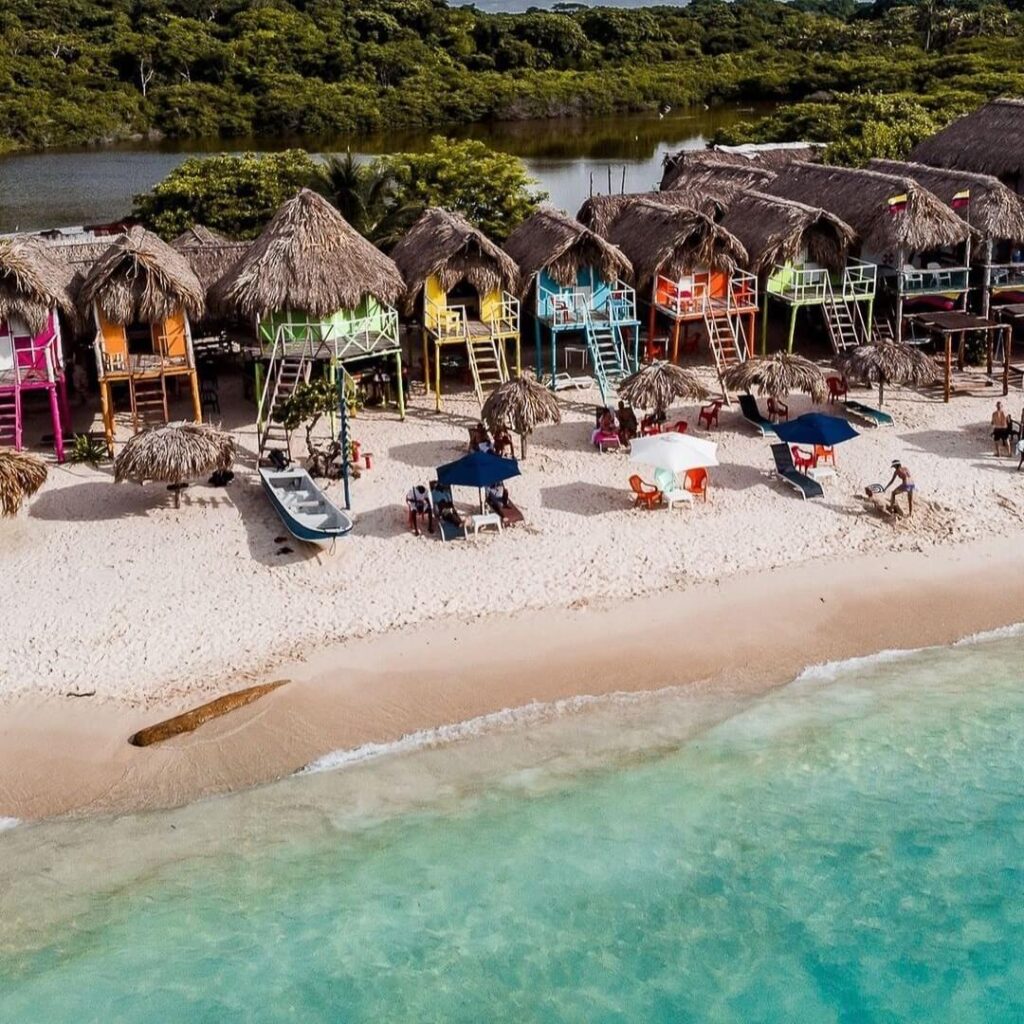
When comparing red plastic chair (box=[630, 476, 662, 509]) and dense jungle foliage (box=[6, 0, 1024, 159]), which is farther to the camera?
dense jungle foliage (box=[6, 0, 1024, 159])

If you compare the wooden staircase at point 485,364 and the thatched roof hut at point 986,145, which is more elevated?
the thatched roof hut at point 986,145

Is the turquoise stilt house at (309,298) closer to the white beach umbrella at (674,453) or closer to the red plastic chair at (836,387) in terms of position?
the white beach umbrella at (674,453)

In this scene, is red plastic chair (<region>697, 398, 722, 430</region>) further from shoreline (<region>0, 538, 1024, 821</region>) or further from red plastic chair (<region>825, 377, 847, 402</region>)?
shoreline (<region>0, 538, 1024, 821</region>)

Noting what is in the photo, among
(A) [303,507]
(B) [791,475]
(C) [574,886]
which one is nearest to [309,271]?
(A) [303,507]

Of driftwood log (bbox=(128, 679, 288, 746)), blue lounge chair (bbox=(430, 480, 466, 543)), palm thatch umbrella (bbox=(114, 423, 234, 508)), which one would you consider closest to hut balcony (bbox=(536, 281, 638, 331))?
blue lounge chair (bbox=(430, 480, 466, 543))

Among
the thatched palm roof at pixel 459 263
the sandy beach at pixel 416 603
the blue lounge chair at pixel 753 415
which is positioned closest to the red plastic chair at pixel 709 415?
the blue lounge chair at pixel 753 415

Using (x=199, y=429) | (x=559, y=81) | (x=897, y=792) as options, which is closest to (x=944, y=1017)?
(x=897, y=792)

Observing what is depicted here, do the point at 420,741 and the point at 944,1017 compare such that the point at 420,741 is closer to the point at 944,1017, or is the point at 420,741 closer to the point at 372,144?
the point at 944,1017
